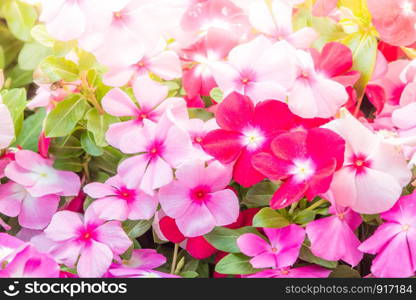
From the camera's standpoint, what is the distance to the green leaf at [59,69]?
534 millimetres

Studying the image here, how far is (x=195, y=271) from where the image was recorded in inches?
21.5

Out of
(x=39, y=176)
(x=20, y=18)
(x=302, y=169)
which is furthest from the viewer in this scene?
(x=20, y=18)

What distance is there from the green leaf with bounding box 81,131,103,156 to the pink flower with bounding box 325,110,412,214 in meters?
0.19

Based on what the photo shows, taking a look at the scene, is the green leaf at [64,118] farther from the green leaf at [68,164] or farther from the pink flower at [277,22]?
the pink flower at [277,22]

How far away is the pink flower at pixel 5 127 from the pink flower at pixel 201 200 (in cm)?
12

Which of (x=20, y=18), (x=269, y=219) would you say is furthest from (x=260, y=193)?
(x=20, y=18)

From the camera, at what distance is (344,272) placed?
0.51 m

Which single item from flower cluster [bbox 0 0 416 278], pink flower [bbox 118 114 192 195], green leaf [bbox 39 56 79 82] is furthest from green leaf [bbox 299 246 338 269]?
green leaf [bbox 39 56 79 82]

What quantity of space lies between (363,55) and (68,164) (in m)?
0.25

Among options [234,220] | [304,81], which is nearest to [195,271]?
[234,220]

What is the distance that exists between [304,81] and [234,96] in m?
0.06

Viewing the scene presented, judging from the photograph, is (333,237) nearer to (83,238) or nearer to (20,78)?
(83,238)

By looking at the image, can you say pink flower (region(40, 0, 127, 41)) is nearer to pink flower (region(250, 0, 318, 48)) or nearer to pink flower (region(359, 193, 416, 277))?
pink flower (region(250, 0, 318, 48))

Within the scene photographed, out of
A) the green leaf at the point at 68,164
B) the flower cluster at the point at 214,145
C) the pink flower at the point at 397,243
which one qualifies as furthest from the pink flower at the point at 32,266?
the pink flower at the point at 397,243
